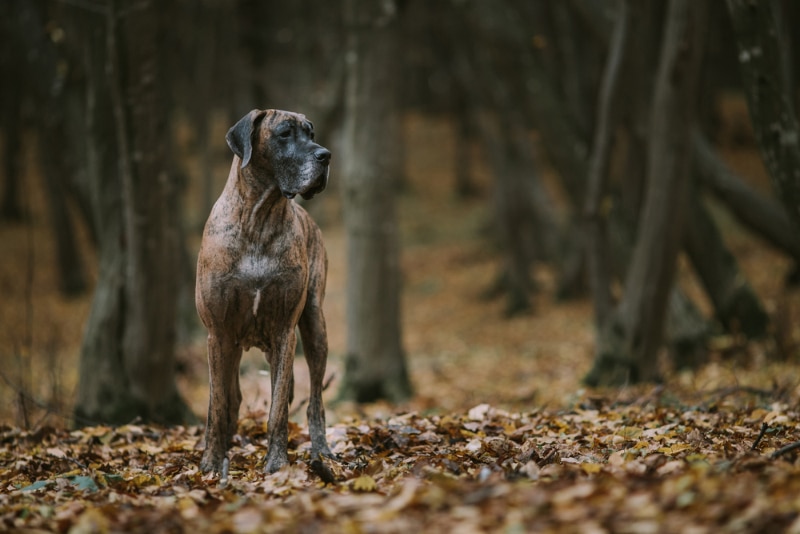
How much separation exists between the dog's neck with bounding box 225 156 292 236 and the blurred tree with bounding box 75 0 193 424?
2.90m

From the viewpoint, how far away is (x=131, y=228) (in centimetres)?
741

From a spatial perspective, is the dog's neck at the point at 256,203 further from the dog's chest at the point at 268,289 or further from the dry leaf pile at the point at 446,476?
the dry leaf pile at the point at 446,476

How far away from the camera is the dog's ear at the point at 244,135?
4.71 meters

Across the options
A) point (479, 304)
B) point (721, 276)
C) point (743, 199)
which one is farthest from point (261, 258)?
point (479, 304)

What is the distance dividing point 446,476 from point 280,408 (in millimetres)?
1270

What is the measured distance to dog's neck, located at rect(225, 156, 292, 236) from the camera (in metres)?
4.80

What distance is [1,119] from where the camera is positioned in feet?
78.5

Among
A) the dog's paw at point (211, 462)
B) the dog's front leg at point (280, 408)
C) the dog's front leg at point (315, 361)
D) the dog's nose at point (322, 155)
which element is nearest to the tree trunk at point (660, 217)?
the dog's front leg at point (315, 361)

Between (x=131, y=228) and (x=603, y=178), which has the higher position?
(x=603, y=178)

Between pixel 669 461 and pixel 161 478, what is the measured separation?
3027 mm

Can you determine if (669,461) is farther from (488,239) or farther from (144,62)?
(488,239)

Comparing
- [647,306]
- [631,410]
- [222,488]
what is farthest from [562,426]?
[647,306]

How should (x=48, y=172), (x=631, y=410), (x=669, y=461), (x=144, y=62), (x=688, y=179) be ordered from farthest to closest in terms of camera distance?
(x=48, y=172)
(x=688, y=179)
(x=144, y=62)
(x=631, y=410)
(x=669, y=461)

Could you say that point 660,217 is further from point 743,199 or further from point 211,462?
point 211,462
